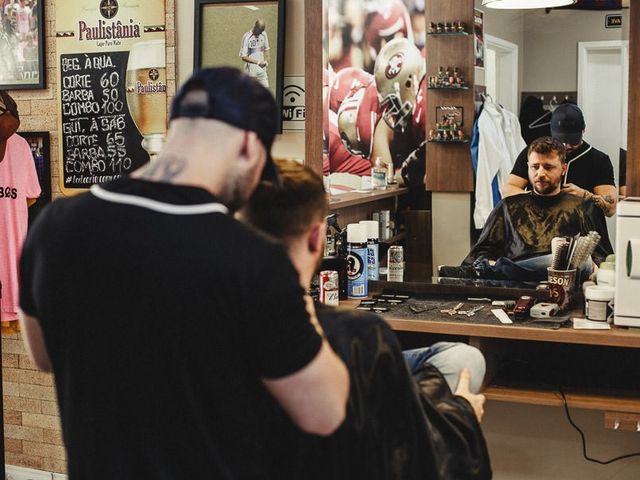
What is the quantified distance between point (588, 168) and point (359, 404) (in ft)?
5.38

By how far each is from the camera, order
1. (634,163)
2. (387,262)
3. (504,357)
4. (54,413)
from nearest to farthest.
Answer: (634,163) < (504,357) < (387,262) < (54,413)

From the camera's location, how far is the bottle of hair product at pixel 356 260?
320 centimetres

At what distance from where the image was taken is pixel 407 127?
3.22 m

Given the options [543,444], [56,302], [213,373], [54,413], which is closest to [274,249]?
[213,373]

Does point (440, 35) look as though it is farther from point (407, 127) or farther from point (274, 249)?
point (274, 249)

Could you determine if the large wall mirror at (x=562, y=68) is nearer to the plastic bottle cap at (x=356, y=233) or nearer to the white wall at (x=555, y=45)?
the white wall at (x=555, y=45)

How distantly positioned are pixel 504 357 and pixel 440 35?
1.12 meters

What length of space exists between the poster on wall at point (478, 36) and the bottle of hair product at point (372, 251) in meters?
0.66

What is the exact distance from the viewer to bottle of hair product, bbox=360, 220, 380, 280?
3.25m

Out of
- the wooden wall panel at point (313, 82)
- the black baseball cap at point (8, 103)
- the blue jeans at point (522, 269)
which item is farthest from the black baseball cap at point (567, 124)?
the black baseball cap at point (8, 103)

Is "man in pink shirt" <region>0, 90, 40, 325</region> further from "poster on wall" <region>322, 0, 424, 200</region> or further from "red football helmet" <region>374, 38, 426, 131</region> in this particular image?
"red football helmet" <region>374, 38, 426, 131</region>

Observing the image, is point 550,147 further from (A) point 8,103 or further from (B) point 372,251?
(A) point 8,103

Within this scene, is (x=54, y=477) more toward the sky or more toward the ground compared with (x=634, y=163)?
more toward the ground

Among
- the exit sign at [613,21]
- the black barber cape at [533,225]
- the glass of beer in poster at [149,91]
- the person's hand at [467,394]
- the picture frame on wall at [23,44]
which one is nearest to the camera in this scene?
the person's hand at [467,394]
